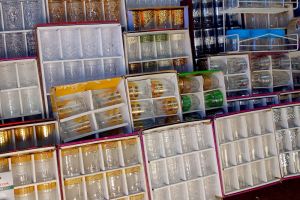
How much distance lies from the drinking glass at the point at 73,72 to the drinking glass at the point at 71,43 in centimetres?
8

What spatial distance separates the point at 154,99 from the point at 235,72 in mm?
1460

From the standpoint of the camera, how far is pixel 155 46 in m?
5.11

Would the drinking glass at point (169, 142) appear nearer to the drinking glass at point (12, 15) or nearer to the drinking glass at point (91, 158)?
the drinking glass at point (91, 158)

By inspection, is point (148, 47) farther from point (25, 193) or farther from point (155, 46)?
point (25, 193)

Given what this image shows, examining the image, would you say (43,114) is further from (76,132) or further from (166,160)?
(166,160)

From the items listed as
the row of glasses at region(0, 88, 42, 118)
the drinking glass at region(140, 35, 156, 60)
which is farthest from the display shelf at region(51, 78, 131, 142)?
the drinking glass at region(140, 35, 156, 60)

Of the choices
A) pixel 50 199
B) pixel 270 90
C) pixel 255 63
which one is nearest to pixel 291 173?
pixel 270 90

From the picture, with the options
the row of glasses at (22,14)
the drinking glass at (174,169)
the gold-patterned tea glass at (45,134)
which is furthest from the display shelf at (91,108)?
the row of glasses at (22,14)

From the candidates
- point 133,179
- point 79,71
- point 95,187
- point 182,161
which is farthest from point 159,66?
point 95,187

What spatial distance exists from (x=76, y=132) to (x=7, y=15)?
1.62 meters

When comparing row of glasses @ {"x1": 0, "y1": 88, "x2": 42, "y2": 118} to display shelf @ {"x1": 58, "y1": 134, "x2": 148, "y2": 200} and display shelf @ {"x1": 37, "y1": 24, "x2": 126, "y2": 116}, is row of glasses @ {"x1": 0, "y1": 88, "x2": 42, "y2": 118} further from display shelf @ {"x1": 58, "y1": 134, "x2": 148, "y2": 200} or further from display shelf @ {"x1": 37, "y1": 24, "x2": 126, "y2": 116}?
display shelf @ {"x1": 58, "y1": 134, "x2": 148, "y2": 200}

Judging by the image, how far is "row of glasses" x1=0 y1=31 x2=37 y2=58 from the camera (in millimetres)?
4633

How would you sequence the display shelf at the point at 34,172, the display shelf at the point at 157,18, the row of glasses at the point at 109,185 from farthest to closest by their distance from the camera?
the display shelf at the point at 157,18 < the row of glasses at the point at 109,185 < the display shelf at the point at 34,172

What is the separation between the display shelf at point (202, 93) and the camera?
5.01 metres
